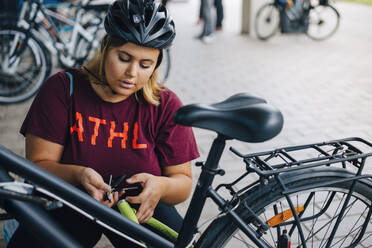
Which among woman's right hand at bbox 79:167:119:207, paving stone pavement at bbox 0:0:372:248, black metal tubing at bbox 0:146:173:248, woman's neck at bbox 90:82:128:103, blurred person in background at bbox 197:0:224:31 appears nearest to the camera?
black metal tubing at bbox 0:146:173:248

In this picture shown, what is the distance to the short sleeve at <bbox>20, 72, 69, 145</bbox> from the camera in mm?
1709

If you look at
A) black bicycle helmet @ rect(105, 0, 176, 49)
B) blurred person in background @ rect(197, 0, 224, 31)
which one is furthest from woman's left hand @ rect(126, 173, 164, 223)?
blurred person in background @ rect(197, 0, 224, 31)

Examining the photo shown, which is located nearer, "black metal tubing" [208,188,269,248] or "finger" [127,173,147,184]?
"black metal tubing" [208,188,269,248]

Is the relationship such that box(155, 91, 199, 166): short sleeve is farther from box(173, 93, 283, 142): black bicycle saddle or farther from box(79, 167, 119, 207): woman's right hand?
box(173, 93, 283, 142): black bicycle saddle

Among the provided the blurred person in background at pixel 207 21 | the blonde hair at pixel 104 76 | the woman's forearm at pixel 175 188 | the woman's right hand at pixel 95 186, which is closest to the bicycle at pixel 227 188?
the woman's right hand at pixel 95 186

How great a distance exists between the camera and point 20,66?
4902 mm

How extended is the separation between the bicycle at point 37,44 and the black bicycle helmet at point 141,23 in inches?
129

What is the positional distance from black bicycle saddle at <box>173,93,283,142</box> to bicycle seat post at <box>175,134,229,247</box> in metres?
0.05

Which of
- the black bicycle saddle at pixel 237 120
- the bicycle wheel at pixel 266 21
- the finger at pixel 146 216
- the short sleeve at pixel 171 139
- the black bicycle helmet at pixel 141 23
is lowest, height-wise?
the finger at pixel 146 216

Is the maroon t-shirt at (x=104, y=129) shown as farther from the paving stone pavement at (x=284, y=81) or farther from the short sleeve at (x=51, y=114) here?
the paving stone pavement at (x=284, y=81)

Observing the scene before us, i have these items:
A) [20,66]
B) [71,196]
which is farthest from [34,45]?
[71,196]

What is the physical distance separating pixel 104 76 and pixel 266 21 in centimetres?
804

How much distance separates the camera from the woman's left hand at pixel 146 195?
163cm

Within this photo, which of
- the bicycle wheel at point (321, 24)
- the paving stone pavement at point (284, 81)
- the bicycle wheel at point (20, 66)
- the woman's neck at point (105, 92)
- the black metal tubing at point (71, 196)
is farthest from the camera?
the bicycle wheel at point (321, 24)
